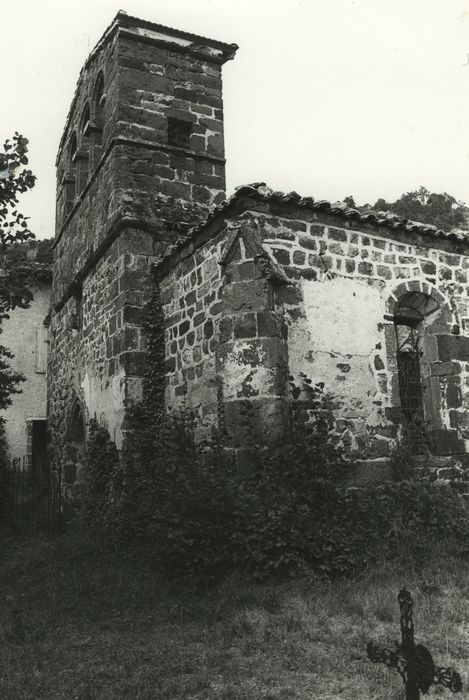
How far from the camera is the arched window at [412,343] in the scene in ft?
26.6

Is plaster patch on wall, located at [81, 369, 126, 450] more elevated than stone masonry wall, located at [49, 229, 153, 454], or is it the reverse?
stone masonry wall, located at [49, 229, 153, 454]

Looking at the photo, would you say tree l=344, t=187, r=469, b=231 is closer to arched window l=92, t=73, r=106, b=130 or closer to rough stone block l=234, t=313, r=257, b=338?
A: arched window l=92, t=73, r=106, b=130

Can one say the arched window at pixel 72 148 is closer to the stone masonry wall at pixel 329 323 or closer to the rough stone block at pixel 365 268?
the stone masonry wall at pixel 329 323

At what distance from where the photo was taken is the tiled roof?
7159 mm

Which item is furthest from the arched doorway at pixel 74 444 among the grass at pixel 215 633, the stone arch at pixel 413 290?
the stone arch at pixel 413 290

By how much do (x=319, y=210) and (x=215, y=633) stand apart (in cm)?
499

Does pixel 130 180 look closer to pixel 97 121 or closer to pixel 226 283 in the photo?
pixel 97 121

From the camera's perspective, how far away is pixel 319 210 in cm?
757

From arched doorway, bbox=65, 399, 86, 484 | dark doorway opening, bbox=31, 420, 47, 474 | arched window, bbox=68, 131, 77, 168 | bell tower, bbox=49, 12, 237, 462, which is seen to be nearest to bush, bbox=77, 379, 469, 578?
bell tower, bbox=49, 12, 237, 462

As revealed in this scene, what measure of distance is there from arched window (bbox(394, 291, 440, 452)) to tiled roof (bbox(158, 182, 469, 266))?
88 cm

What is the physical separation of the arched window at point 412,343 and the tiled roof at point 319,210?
34.5 inches

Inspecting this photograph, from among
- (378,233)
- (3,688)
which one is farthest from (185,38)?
(3,688)

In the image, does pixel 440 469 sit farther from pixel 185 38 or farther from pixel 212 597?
pixel 185 38

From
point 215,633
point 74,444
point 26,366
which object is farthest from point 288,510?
point 26,366
